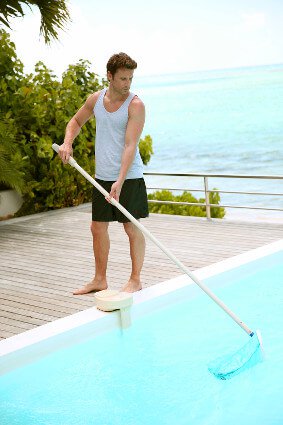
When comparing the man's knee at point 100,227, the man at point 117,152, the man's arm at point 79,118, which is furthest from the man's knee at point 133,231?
the man's arm at point 79,118

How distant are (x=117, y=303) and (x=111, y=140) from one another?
114 centimetres

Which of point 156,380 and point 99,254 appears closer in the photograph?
point 156,380

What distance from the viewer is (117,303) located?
5.18 metres

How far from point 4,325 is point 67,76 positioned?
218 inches

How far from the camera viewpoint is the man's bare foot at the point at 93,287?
5.94 m

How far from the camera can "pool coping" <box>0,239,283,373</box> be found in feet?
15.7

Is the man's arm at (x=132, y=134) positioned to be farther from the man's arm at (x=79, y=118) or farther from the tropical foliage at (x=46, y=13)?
the tropical foliage at (x=46, y=13)

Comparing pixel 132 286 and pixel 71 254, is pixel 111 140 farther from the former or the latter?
pixel 71 254

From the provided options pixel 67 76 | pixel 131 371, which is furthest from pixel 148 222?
pixel 131 371

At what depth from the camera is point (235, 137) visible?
48.6 metres

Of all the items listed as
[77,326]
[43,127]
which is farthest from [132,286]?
[43,127]

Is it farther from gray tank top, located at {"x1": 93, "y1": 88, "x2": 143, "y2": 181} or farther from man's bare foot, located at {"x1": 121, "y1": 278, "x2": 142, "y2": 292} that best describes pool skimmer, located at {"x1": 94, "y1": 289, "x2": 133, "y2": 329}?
gray tank top, located at {"x1": 93, "y1": 88, "x2": 143, "y2": 181}

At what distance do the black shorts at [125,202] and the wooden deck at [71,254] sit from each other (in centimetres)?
65

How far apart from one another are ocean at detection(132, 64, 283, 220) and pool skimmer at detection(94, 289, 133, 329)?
20.1 m
